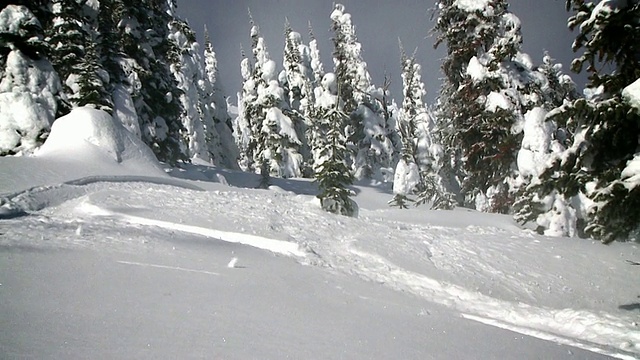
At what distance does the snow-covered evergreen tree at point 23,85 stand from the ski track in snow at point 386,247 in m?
4.74

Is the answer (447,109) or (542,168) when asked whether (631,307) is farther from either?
(447,109)

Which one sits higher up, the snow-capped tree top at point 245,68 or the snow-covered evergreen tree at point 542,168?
the snow-capped tree top at point 245,68

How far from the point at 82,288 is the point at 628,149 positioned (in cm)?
738

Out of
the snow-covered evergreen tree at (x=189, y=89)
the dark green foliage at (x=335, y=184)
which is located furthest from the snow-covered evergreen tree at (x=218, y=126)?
the dark green foliage at (x=335, y=184)

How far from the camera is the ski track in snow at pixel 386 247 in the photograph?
→ 5.14 metres

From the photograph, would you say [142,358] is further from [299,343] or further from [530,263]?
[530,263]

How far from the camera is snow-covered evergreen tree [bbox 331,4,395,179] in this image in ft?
113

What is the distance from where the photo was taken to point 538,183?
7.46 metres

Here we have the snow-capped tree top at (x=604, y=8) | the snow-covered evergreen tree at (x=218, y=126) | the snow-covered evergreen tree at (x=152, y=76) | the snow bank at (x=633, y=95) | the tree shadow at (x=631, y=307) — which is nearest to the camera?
the snow bank at (x=633, y=95)

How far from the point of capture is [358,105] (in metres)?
35.2

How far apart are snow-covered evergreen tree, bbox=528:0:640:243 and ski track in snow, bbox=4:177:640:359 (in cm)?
143

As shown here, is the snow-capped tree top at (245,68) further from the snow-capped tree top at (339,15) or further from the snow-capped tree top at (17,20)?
the snow-capped tree top at (17,20)

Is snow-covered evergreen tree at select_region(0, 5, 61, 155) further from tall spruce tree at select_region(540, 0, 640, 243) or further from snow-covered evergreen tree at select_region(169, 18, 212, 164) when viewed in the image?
snow-covered evergreen tree at select_region(169, 18, 212, 164)

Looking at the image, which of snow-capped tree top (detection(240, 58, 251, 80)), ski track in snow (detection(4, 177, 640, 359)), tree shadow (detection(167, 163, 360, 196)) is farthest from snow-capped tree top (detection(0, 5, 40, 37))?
snow-capped tree top (detection(240, 58, 251, 80))
